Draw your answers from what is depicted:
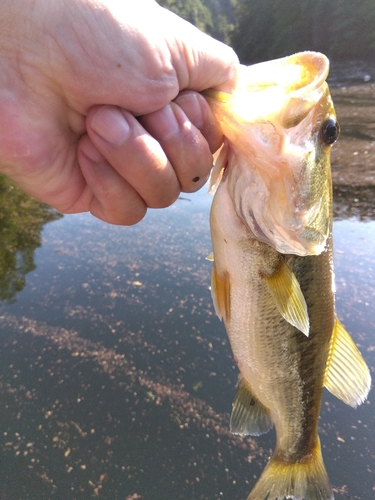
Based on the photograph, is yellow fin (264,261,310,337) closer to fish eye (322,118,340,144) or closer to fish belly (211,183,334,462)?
fish belly (211,183,334,462)

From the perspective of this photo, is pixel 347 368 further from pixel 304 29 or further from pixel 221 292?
pixel 304 29

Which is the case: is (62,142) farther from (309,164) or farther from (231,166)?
(309,164)

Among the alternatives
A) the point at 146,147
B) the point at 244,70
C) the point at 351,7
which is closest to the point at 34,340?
the point at 146,147

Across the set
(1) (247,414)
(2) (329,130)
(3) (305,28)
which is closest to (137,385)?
(1) (247,414)

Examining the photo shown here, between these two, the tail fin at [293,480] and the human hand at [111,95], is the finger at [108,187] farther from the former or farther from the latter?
the tail fin at [293,480]

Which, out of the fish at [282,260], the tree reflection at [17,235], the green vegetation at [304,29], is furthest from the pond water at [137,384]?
the green vegetation at [304,29]
